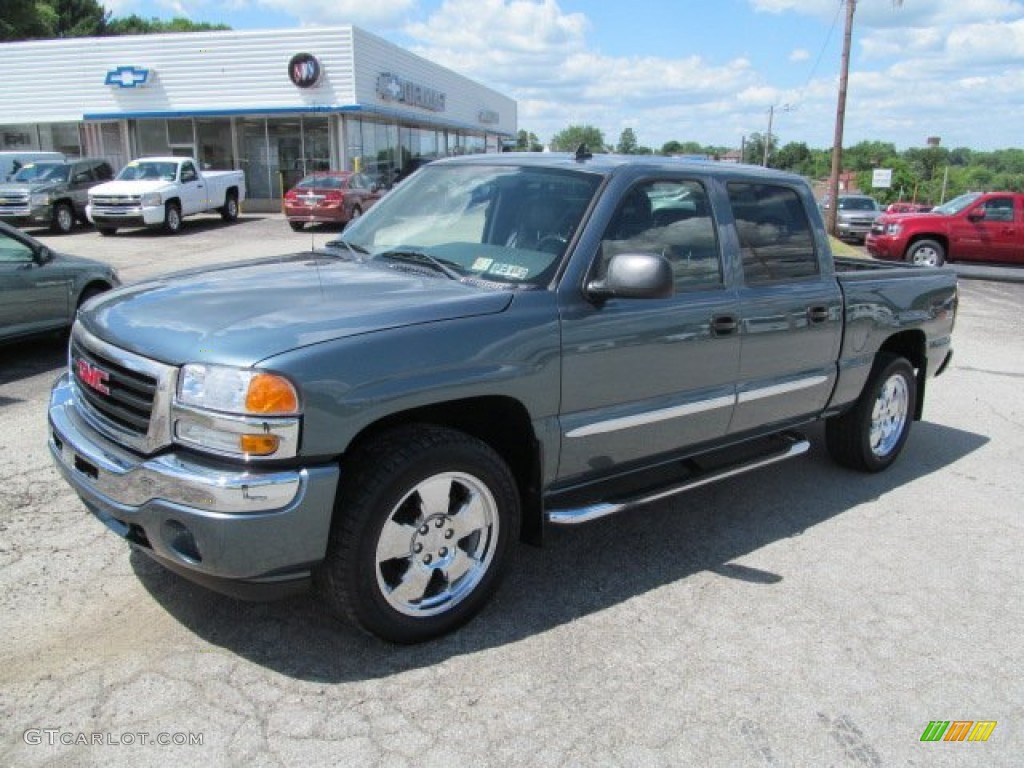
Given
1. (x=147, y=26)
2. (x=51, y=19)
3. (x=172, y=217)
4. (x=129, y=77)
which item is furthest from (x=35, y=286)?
(x=147, y=26)

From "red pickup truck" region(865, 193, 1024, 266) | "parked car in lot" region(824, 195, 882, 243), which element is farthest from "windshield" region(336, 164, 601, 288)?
"parked car in lot" region(824, 195, 882, 243)

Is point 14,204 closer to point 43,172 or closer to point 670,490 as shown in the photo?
point 43,172

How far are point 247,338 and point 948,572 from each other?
354cm

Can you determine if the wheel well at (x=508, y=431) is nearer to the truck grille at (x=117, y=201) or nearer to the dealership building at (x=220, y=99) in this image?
the truck grille at (x=117, y=201)

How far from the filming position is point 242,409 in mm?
2768

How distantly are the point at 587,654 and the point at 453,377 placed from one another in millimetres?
1223

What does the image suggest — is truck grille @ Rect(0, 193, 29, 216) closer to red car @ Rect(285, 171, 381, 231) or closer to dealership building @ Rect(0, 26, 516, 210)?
red car @ Rect(285, 171, 381, 231)

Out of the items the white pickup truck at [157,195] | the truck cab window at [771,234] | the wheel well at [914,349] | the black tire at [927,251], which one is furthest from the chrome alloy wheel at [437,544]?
the white pickup truck at [157,195]

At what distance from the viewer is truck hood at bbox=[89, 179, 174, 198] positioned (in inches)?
812

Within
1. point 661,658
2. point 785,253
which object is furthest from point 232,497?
point 785,253

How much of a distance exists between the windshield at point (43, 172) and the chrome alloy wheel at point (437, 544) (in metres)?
22.4

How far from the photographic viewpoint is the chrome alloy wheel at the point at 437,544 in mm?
3203

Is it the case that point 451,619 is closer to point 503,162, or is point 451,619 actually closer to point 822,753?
point 822,753

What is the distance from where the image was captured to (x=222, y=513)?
2771 mm
